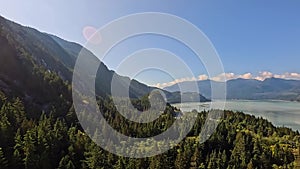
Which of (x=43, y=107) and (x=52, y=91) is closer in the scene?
(x=43, y=107)

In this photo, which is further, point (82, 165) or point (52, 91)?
point (52, 91)

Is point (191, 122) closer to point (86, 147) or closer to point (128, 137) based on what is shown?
point (128, 137)

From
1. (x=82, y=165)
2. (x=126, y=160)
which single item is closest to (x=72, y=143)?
(x=82, y=165)

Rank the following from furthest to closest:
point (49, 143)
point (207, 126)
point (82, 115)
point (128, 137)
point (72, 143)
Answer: point (207, 126) → point (82, 115) → point (128, 137) → point (72, 143) → point (49, 143)

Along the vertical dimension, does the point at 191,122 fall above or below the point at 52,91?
below

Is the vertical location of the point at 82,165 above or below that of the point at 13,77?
below

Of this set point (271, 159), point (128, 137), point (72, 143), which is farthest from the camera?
point (128, 137)

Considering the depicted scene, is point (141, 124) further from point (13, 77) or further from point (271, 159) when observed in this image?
point (13, 77)

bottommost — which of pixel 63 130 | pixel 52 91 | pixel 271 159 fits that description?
pixel 271 159

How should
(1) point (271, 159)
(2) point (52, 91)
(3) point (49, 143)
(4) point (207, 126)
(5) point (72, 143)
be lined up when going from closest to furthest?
(3) point (49, 143) → (5) point (72, 143) → (1) point (271, 159) → (4) point (207, 126) → (2) point (52, 91)

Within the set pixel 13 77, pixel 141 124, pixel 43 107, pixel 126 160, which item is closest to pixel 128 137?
pixel 141 124
